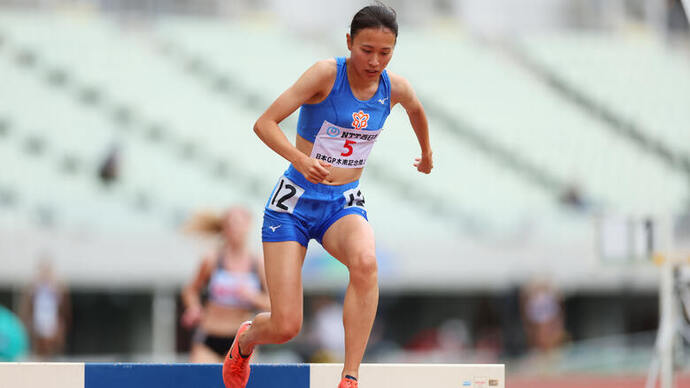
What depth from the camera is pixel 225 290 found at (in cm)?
723

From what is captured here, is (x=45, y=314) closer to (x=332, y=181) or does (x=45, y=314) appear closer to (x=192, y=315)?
(x=192, y=315)

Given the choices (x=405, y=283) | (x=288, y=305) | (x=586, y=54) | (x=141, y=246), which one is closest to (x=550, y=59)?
(x=586, y=54)

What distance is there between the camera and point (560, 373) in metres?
15.1

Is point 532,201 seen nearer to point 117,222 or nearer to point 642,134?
point 642,134

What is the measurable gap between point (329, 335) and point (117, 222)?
14.5 feet

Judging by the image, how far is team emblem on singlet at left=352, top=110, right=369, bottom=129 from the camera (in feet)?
14.9

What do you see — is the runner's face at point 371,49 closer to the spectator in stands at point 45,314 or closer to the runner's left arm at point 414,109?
the runner's left arm at point 414,109

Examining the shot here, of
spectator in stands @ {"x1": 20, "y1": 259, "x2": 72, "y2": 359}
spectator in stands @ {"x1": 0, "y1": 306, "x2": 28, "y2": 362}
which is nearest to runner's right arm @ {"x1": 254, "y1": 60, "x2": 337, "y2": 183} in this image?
spectator in stands @ {"x1": 0, "y1": 306, "x2": 28, "y2": 362}

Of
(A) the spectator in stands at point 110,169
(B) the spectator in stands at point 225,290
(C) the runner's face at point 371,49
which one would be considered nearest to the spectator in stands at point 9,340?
(B) the spectator in stands at point 225,290

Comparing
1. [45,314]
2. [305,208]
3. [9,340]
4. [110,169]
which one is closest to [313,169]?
[305,208]

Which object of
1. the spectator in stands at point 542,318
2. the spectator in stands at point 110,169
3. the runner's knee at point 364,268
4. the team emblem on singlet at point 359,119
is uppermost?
the spectator in stands at point 110,169

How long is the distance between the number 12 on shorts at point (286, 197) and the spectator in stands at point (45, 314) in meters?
10.8

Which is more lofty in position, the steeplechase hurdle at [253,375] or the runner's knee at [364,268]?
the runner's knee at [364,268]

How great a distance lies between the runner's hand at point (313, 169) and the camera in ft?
13.9
